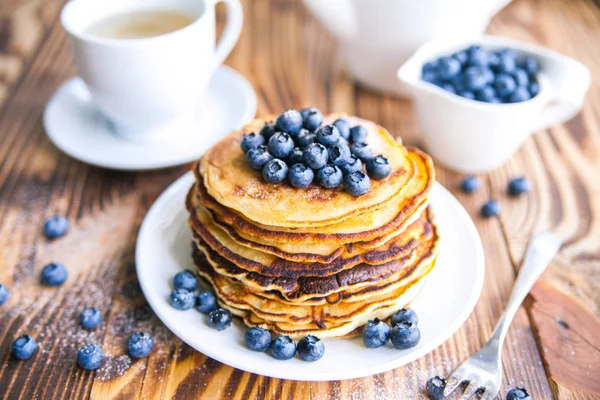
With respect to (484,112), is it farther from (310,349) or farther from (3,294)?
(3,294)

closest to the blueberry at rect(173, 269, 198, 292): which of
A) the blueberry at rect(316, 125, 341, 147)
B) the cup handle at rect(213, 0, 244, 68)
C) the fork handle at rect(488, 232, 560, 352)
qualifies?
the blueberry at rect(316, 125, 341, 147)

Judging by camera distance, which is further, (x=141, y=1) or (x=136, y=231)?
(x=141, y=1)

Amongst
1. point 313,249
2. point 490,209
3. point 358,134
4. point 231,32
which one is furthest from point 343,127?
point 231,32

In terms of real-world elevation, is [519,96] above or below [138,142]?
above

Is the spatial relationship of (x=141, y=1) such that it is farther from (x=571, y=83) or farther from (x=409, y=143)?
(x=571, y=83)

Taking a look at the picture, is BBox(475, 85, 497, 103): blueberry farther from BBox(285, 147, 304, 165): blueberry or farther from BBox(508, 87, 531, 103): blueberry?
BBox(285, 147, 304, 165): blueberry

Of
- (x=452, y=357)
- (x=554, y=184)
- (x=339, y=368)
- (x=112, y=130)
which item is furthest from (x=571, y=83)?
(x=112, y=130)

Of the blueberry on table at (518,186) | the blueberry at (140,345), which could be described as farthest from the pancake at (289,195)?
the blueberry on table at (518,186)
